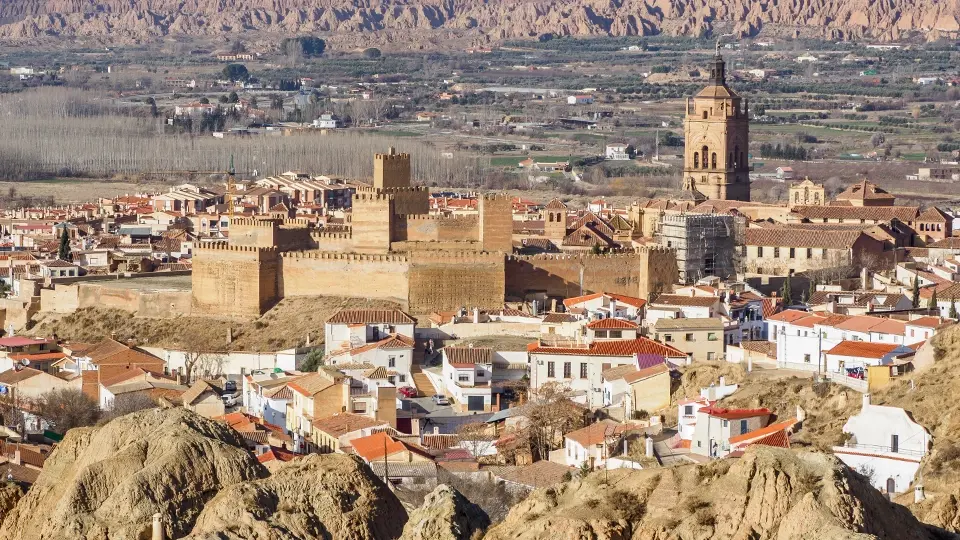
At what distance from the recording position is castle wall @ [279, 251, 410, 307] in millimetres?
38906

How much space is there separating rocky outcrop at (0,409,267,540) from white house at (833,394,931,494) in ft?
30.9

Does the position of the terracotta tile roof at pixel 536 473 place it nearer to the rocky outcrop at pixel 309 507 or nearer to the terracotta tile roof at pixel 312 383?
the terracotta tile roof at pixel 312 383

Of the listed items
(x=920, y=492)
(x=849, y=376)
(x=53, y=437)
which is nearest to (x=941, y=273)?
(x=849, y=376)

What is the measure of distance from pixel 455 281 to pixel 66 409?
9.92 metres

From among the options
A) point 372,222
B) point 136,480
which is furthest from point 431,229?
point 136,480

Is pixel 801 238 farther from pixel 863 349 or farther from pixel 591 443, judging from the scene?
pixel 591 443

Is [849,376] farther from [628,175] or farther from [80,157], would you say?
[80,157]

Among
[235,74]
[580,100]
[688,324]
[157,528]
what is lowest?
[580,100]

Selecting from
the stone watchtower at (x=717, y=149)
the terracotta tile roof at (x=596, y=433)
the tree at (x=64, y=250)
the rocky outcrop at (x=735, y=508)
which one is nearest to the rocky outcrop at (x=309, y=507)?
the rocky outcrop at (x=735, y=508)

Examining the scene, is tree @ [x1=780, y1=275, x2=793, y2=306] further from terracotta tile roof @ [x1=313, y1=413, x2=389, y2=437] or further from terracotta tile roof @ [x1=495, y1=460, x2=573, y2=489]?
terracotta tile roof @ [x1=495, y1=460, x2=573, y2=489]

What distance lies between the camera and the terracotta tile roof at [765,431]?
77.1ft

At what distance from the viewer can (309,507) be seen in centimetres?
1154

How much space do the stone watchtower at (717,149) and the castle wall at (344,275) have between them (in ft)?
69.7

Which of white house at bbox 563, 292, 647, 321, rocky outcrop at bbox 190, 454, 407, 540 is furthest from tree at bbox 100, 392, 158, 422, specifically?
rocky outcrop at bbox 190, 454, 407, 540
